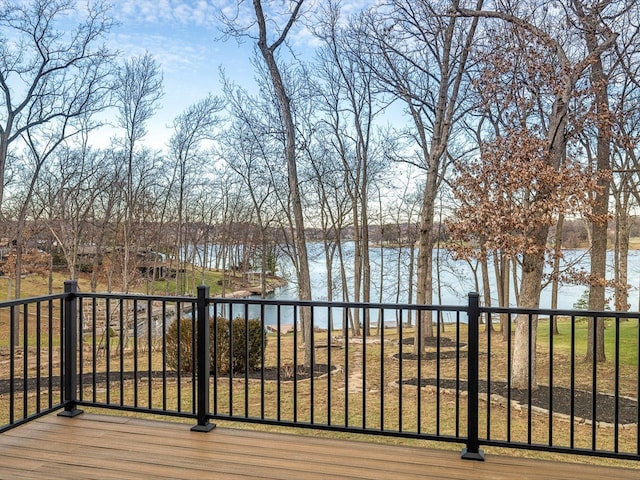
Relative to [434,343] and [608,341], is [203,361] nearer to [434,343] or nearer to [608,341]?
[434,343]

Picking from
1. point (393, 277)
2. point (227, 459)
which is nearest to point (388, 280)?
point (393, 277)

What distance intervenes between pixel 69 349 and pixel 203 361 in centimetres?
101

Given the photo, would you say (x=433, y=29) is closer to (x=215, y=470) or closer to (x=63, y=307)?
(x=63, y=307)

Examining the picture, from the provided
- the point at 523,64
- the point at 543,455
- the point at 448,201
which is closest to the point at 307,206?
the point at 448,201

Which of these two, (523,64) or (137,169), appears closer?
(523,64)

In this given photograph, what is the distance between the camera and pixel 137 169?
13820mm

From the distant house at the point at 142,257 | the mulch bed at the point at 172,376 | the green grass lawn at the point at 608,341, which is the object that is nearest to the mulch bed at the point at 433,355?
the mulch bed at the point at 172,376

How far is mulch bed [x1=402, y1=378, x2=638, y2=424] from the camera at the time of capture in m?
6.60

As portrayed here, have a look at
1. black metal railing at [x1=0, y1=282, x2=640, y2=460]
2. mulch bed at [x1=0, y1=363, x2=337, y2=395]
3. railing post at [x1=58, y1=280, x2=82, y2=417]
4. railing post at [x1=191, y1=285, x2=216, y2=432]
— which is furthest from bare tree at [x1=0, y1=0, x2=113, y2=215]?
railing post at [x1=191, y1=285, x2=216, y2=432]

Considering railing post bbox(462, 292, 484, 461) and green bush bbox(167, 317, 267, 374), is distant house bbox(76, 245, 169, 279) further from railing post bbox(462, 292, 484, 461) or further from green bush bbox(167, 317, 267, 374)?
railing post bbox(462, 292, 484, 461)

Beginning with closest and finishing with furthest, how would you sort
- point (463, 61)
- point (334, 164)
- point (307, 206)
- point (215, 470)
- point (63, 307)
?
point (215, 470) < point (63, 307) < point (463, 61) < point (334, 164) < point (307, 206)

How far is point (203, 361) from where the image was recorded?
317 cm

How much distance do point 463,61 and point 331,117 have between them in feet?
17.7

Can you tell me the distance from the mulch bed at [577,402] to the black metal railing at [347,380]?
1.0 inches
